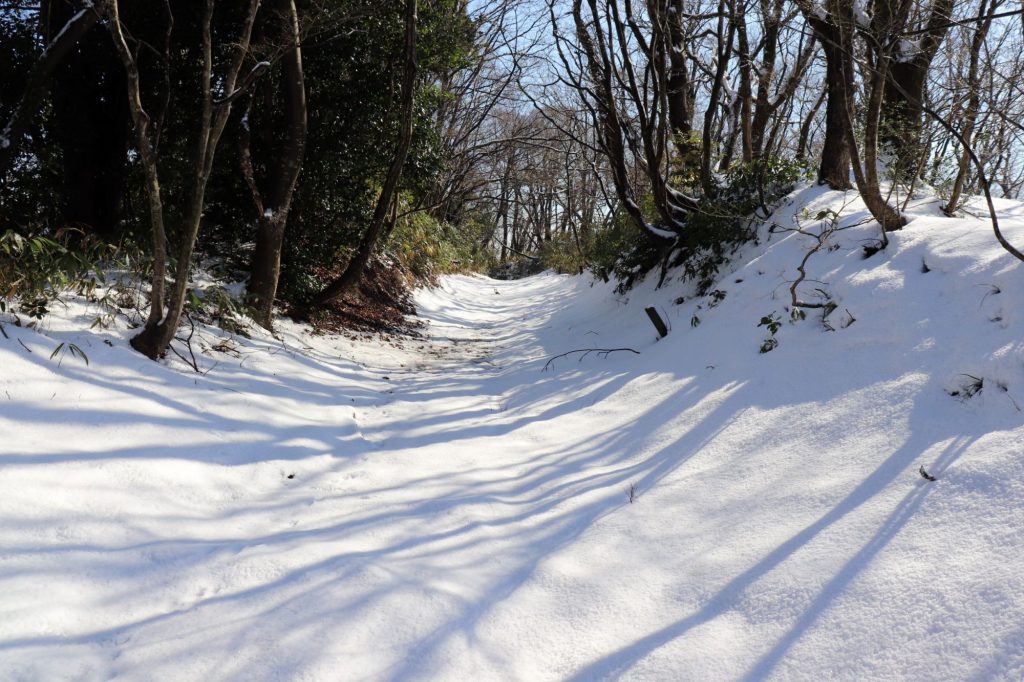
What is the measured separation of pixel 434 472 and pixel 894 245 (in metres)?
3.85

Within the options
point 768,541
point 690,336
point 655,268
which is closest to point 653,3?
point 655,268

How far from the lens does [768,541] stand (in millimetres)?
2418

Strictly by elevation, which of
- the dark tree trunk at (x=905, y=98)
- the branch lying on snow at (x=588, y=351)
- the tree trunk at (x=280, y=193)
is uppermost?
the dark tree trunk at (x=905, y=98)

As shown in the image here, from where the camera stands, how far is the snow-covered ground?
73.8 inches

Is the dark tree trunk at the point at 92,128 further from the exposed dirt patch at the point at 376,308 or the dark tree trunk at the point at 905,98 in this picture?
the dark tree trunk at the point at 905,98

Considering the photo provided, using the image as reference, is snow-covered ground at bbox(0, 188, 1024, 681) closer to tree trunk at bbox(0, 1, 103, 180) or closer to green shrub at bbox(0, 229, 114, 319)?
green shrub at bbox(0, 229, 114, 319)

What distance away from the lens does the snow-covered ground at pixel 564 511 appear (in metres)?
1.87

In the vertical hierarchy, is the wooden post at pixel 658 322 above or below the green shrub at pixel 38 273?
below

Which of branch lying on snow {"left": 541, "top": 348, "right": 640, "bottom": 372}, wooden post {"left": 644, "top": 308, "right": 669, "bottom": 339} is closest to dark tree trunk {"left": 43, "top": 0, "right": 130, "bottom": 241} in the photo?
branch lying on snow {"left": 541, "top": 348, "right": 640, "bottom": 372}

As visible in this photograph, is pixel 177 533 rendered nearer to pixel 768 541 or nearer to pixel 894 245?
pixel 768 541

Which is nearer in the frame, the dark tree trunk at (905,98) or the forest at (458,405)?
the forest at (458,405)

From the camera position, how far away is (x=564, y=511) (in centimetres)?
302

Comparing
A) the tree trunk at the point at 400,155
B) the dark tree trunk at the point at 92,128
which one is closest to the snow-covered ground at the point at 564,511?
the dark tree trunk at the point at 92,128

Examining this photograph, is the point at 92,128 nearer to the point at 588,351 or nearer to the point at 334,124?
the point at 334,124
